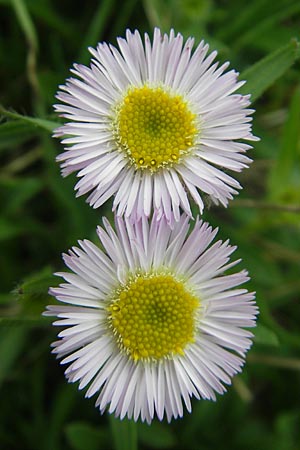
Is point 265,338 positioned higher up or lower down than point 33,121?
lower down

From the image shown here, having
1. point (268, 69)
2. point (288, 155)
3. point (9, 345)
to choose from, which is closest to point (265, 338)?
point (268, 69)

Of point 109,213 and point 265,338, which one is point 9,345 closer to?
point 109,213

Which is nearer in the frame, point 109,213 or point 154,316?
point 154,316

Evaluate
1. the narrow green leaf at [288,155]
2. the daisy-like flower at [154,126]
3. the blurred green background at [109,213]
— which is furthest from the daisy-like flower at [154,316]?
the narrow green leaf at [288,155]

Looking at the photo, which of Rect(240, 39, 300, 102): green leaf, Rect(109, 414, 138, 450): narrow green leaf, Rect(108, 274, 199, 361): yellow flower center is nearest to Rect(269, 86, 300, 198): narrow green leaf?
Rect(240, 39, 300, 102): green leaf

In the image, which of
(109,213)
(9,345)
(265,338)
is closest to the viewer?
(265,338)

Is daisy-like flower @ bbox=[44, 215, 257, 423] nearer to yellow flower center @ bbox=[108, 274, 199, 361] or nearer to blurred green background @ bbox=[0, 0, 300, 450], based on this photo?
yellow flower center @ bbox=[108, 274, 199, 361]

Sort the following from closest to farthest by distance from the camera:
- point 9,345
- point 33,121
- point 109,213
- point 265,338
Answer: point 33,121
point 265,338
point 109,213
point 9,345

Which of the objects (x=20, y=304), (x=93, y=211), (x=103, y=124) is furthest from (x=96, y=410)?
(x=103, y=124)
